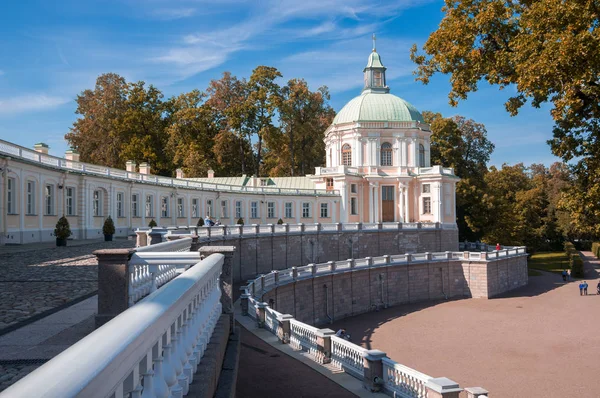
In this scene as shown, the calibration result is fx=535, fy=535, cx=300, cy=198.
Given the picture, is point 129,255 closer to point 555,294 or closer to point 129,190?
point 129,190

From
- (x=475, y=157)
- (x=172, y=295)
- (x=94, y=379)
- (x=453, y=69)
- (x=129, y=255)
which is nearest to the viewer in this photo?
(x=94, y=379)

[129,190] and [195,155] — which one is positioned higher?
[195,155]

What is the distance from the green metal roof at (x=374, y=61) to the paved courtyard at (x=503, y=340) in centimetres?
3149

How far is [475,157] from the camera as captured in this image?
63.6 m

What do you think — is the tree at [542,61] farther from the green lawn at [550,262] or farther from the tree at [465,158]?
the green lawn at [550,262]

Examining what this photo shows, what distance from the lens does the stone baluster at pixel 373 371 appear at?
12.6 meters

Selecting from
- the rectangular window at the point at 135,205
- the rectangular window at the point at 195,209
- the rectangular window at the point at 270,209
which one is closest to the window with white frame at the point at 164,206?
the rectangular window at the point at 135,205

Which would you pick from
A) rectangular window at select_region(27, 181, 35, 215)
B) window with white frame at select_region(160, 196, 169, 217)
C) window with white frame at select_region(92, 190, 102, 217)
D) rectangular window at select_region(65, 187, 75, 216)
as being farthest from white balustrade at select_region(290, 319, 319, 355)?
window with white frame at select_region(160, 196, 169, 217)

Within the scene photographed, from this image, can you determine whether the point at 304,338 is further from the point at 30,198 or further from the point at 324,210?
the point at 324,210

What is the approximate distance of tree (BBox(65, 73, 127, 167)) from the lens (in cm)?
5884

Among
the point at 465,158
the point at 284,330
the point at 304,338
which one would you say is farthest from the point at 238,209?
the point at 304,338

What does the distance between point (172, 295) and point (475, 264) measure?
4219cm

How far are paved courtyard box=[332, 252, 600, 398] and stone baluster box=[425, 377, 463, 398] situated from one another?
11.2 m

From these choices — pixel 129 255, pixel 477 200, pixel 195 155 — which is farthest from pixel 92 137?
pixel 129 255
